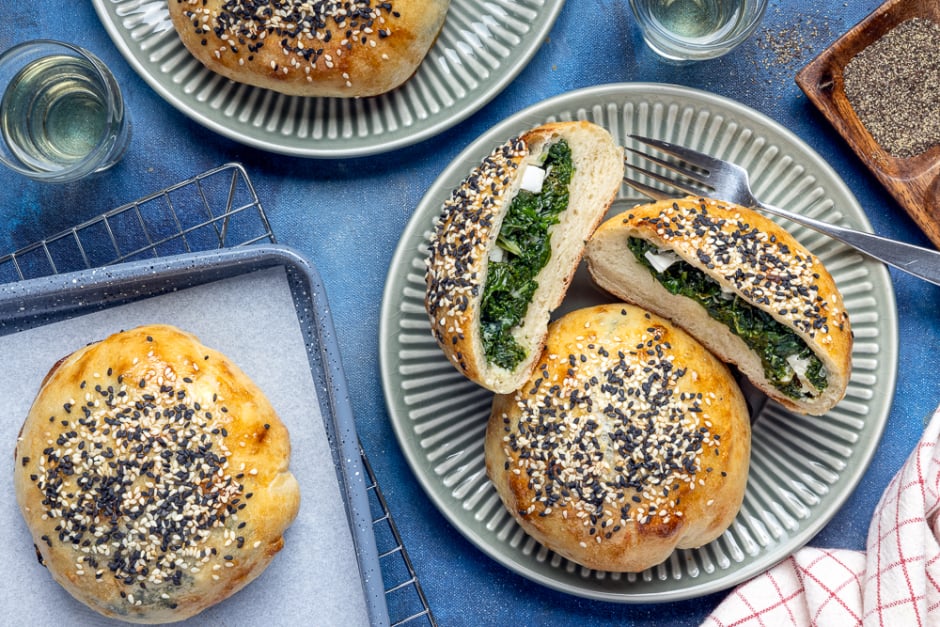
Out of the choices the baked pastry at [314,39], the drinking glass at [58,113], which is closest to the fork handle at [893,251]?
the baked pastry at [314,39]

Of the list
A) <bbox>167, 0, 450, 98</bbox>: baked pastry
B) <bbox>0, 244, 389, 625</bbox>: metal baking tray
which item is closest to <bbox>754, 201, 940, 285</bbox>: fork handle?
<bbox>167, 0, 450, 98</bbox>: baked pastry

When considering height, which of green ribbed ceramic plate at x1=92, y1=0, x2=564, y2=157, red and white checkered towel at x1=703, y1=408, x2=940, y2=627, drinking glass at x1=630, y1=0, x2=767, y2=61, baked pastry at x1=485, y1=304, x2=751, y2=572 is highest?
drinking glass at x1=630, y1=0, x2=767, y2=61

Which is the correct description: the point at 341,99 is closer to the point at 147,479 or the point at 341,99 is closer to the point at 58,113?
the point at 58,113

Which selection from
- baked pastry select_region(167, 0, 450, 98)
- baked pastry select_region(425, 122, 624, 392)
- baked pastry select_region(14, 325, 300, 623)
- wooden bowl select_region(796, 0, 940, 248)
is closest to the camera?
baked pastry select_region(14, 325, 300, 623)

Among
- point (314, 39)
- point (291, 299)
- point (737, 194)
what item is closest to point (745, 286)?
point (737, 194)

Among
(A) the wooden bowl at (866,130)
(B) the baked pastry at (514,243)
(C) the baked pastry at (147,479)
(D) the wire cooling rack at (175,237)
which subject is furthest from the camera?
(D) the wire cooling rack at (175,237)

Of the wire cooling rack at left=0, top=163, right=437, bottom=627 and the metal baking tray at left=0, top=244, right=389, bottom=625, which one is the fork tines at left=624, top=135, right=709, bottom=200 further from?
the wire cooling rack at left=0, top=163, right=437, bottom=627

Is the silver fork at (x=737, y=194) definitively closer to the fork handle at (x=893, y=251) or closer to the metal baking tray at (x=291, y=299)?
the fork handle at (x=893, y=251)
